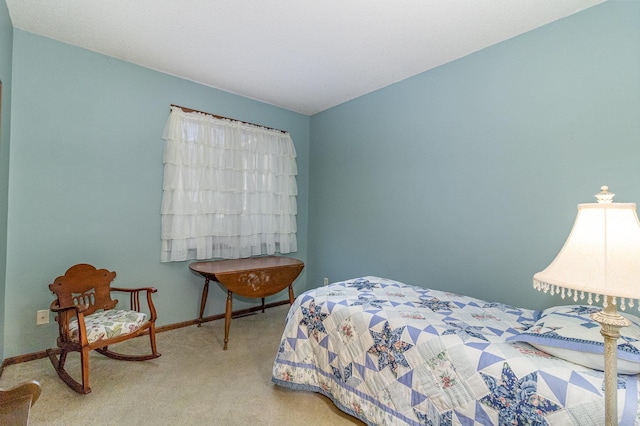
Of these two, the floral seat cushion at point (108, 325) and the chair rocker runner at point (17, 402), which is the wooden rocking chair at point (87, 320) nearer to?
the floral seat cushion at point (108, 325)

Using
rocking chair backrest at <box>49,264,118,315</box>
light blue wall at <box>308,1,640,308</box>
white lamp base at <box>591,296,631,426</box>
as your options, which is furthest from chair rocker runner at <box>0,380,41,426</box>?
light blue wall at <box>308,1,640,308</box>

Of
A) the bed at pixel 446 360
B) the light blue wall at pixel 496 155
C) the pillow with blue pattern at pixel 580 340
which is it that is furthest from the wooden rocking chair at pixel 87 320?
the pillow with blue pattern at pixel 580 340

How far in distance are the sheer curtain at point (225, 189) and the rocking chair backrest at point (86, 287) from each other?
1.78ft

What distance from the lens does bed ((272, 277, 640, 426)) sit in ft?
3.53

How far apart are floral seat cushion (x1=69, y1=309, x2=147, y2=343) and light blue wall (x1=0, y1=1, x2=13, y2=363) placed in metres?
0.57

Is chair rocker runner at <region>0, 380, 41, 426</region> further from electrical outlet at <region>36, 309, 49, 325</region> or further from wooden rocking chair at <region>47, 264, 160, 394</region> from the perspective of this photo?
electrical outlet at <region>36, 309, 49, 325</region>

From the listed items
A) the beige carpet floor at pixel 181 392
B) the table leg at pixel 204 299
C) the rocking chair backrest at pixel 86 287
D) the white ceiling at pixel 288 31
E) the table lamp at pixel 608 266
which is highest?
the white ceiling at pixel 288 31

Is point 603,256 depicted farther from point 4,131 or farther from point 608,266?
point 4,131

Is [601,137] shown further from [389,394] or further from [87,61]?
[87,61]

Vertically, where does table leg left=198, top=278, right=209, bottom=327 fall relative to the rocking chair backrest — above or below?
below

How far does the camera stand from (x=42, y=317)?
2289 millimetres

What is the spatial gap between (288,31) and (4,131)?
2.01 m

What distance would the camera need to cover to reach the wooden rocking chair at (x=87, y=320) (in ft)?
6.16

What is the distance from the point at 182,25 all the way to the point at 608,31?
267 cm
